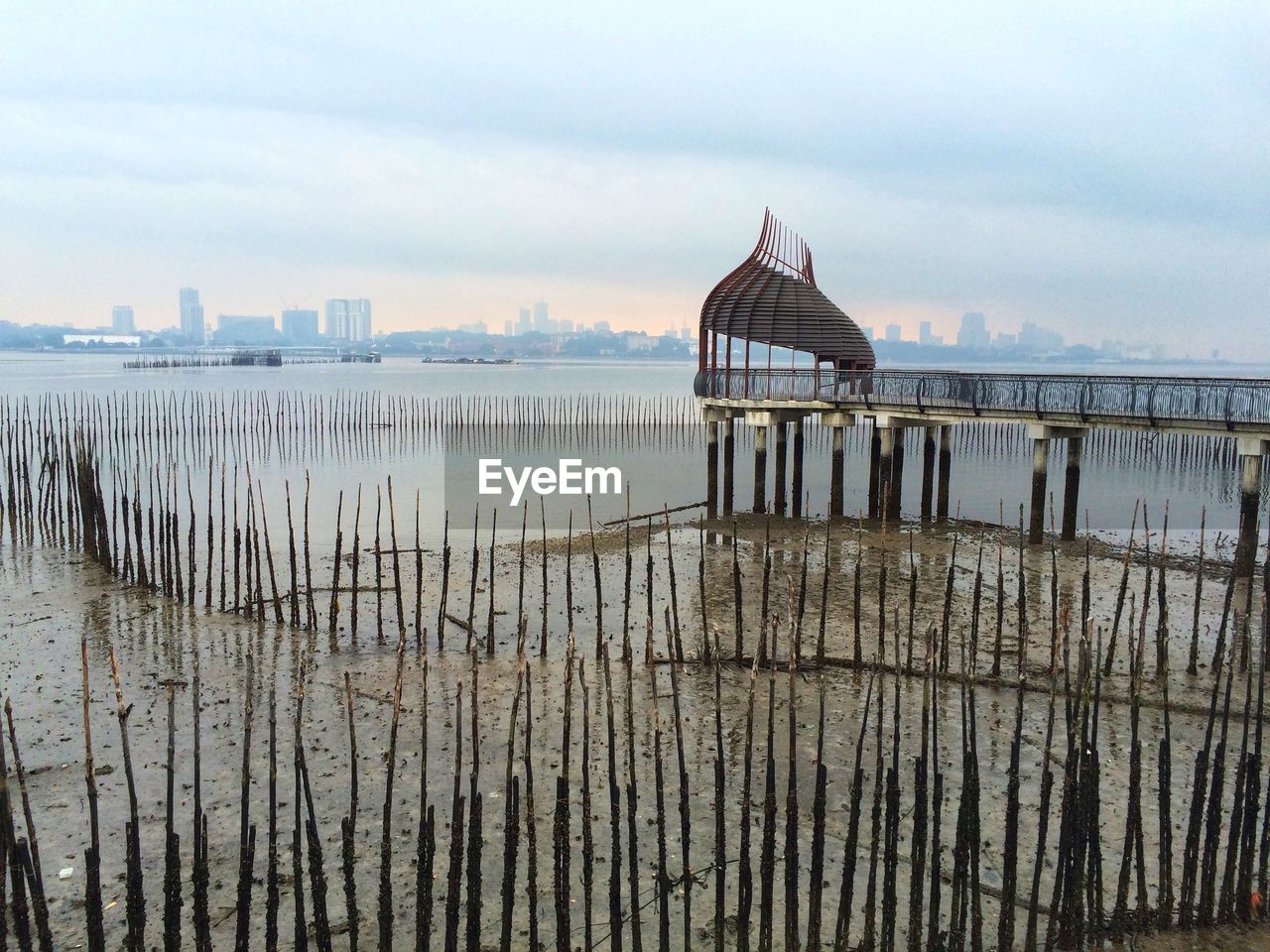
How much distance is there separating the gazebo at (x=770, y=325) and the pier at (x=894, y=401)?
32 millimetres

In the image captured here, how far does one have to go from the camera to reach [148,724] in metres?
10.6

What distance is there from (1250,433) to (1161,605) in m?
9.62

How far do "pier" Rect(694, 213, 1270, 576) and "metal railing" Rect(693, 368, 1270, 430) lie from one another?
0.08 feet

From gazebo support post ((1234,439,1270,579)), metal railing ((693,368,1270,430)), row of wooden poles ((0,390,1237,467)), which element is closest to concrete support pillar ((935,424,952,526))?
metal railing ((693,368,1270,430))

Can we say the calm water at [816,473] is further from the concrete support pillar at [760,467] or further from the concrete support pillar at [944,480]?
the concrete support pillar at [760,467]

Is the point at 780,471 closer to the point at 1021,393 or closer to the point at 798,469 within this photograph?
the point at 798,469

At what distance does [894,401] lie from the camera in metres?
23.4

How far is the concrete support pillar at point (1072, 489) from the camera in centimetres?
2070

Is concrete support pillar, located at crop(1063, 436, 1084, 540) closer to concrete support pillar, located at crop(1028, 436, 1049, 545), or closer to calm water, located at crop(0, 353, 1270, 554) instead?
concrete support pillar, located at crop(1028, 436, 1049, 545)

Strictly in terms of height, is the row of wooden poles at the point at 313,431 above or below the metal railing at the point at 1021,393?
below

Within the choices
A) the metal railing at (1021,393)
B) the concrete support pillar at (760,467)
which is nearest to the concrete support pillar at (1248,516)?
the metal railing at (1021,393)

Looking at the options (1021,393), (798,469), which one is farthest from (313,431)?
(1021,393)

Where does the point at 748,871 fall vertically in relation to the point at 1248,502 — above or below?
Result: below

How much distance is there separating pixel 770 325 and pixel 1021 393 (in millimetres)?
6905
